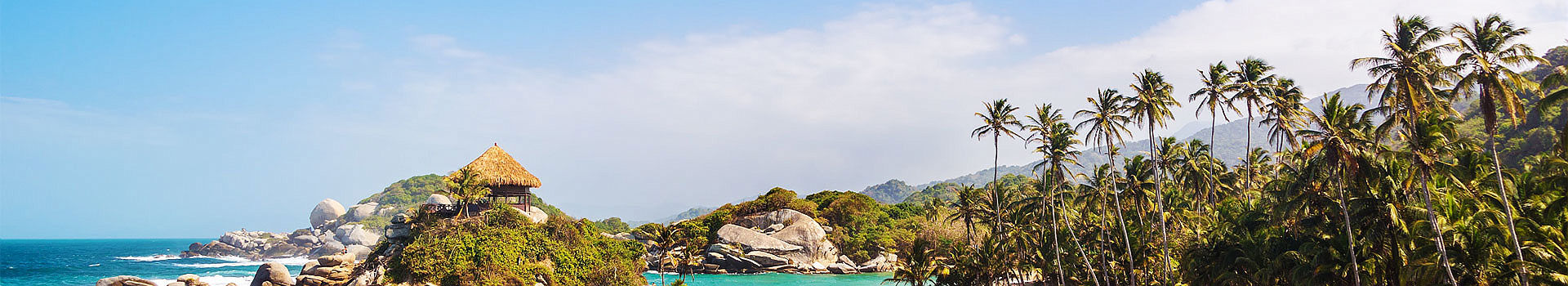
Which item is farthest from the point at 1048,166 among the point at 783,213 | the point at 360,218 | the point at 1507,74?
the point at 360,218

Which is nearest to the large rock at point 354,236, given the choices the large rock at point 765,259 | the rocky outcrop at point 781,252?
the rocky outcrop at point 781,252

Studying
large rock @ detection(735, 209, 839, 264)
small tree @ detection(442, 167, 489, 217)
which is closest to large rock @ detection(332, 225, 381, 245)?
large rock @ detection(735, 209, 839, 264)

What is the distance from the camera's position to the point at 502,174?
44.3m

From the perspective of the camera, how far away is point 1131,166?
31484 mm

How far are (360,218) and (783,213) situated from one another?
70371 mm

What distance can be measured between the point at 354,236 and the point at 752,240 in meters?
48.7

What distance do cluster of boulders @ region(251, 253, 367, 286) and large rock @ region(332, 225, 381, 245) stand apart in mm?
42022

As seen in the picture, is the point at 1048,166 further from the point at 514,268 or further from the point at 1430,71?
the point at 514,268

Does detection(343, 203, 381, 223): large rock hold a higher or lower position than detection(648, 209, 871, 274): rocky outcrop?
higher

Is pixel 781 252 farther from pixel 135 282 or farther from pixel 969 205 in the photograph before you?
pixel 135 282

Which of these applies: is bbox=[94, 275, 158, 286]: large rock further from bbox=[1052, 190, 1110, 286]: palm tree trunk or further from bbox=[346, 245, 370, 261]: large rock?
bbox=[1052, 190, 1110, 286]: palm tree trunk

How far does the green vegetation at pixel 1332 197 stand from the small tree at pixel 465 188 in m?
21.7

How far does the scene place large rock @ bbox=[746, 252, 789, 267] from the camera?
6150 cm

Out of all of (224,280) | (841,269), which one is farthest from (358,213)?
(841,269)
